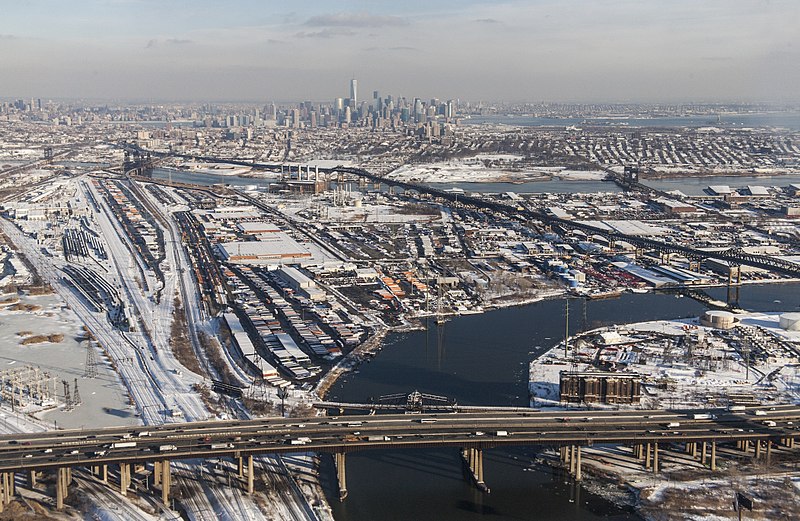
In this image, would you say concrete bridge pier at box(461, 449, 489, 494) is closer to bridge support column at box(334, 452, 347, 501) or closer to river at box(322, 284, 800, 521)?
river at box(322, 284, 800, 521)

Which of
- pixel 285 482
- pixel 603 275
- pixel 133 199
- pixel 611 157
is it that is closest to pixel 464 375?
pixel 285 482

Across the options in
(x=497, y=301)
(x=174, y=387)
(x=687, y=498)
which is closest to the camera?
(x=687, y=498)

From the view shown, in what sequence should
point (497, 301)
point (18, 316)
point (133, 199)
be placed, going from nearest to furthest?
1. point (18, 316)
2. point (497, 301)
3. point (133, 199)

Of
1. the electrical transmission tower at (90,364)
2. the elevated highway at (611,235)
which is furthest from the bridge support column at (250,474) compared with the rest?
the elevated highway at (611,235)

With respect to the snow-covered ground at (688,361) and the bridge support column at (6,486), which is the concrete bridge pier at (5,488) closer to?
the bridge support column at (6,486)

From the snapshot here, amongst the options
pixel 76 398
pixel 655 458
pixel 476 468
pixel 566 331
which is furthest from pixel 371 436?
pixel 566 331

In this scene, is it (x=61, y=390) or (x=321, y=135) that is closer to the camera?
(x=61, y=390)

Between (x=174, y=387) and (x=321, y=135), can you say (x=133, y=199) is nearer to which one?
(x=174, y=387)

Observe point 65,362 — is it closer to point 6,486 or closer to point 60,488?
point 6,486
